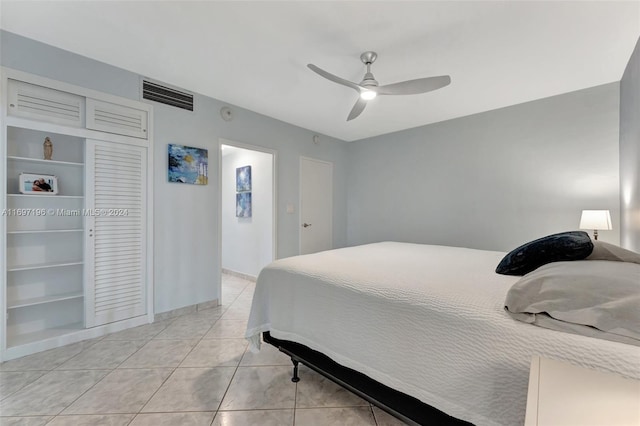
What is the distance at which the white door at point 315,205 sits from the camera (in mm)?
4367

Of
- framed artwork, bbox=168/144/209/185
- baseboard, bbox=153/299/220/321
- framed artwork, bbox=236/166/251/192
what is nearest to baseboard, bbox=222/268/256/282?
baseboard, bbox=153/299/220/321

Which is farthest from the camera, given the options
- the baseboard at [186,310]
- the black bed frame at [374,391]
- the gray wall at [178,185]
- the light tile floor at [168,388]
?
the baseboard at [186,310]

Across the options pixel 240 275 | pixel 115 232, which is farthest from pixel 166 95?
pixel 240 275

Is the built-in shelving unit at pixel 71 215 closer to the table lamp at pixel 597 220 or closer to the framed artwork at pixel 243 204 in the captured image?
the framed artwork at pixel 243 204

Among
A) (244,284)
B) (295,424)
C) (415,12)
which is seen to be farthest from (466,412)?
(244,284)

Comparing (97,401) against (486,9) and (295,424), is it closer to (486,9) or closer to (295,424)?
(295,424)

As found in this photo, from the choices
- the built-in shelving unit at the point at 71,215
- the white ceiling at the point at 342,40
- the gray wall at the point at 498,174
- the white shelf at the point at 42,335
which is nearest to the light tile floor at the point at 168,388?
the white shelf at the point at 42,335

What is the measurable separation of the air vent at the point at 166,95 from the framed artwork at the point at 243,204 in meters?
1.77

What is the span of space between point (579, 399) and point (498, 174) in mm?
3426

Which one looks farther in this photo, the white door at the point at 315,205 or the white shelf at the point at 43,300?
the white door at the point at 315,205

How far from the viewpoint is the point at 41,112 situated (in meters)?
2.20

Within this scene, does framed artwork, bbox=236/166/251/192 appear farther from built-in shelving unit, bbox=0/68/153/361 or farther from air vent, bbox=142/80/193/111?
built-in shelving unit, bbox=0/68/153/361

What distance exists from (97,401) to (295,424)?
1.25 meters

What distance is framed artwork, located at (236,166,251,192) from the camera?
4.47 metres
